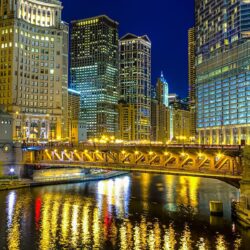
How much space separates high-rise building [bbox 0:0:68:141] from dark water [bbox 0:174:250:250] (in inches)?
3822

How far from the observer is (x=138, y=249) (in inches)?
1924

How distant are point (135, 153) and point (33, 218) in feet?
72.6

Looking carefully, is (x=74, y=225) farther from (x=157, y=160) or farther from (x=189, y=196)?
(x=189, y=196)

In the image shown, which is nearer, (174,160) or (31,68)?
(174,160)

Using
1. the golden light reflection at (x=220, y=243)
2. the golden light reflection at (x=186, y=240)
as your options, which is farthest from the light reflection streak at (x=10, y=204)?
the golden light reflection at (x=220, y=243)

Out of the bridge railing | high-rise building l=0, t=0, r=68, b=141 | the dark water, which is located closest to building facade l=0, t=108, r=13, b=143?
the bridge railing

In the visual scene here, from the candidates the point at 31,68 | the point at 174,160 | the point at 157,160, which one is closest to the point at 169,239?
the point at 174,160

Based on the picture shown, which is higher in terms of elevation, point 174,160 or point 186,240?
point 174,160

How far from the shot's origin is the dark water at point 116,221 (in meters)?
51.1

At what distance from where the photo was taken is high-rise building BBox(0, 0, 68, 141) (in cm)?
18038

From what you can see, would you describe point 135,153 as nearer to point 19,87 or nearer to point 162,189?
point 162,189

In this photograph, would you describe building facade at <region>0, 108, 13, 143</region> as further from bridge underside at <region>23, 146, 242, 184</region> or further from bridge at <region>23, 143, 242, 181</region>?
bridge underside at <region>23, 146, 242, 184</region>

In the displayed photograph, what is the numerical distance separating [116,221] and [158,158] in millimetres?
15855

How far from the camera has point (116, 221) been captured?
206ft
